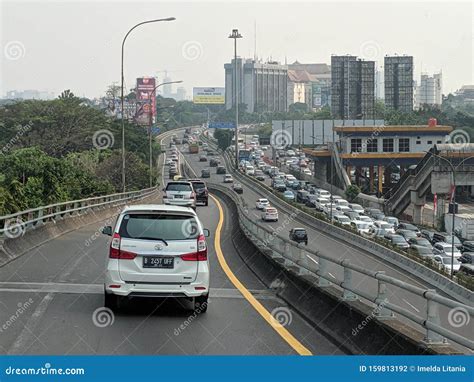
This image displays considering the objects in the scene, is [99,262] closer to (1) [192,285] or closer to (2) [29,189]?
(1) [192,285]

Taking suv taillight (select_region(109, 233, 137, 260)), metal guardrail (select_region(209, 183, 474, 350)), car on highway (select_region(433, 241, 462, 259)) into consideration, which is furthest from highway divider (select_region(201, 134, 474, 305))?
suv taillight (select_region(109, 233, 137, 260))

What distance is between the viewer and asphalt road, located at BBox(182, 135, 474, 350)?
31.7 feet

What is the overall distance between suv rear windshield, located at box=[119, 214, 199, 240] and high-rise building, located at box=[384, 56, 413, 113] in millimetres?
151420

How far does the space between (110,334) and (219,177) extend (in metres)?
110

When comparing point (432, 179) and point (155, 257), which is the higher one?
point (155, 257)

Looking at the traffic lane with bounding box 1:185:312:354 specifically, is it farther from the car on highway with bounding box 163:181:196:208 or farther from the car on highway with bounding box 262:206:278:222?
the car on highway with bounding box 262:206:278:222

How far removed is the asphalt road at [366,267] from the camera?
9.68 metres

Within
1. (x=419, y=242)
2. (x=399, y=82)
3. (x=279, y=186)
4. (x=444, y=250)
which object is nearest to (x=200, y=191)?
(x=419, y=242)

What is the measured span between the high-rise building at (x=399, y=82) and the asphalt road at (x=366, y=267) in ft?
197

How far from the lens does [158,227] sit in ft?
42.7

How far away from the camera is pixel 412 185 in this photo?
88.5 metres

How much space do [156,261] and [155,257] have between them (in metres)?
0.06

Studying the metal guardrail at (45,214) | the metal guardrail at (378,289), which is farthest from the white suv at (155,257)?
the metal guardrail at (45,214)

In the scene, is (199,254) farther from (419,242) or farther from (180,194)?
(419,242)
